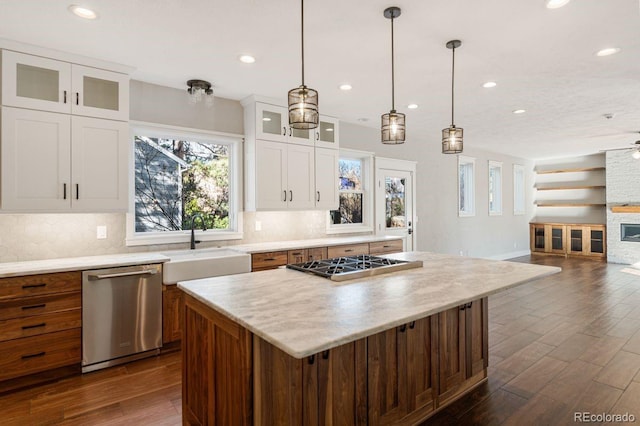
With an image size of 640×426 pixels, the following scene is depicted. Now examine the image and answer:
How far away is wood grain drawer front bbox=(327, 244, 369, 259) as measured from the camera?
4336mm

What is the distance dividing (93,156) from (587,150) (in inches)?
382

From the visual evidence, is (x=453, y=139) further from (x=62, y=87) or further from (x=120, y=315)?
(x=62, y=87)

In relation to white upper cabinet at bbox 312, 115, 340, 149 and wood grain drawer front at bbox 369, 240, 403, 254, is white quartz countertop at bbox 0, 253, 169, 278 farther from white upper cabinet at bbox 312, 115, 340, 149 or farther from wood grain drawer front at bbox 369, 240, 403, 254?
wood grain drawer front at bbox 369, 240, 403, 254

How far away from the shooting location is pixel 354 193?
562 cm

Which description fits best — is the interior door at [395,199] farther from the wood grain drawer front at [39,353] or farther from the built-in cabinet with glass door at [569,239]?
the built-in cabinet with glass door at [569,239]

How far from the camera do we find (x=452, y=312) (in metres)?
2.31

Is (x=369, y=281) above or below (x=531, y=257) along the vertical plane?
above

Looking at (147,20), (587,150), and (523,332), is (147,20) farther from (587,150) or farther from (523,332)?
(587,150)

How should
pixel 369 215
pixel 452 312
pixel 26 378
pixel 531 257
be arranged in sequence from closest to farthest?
pixel 452 312, pixel 26 378, pixel 369 215, pixel 531 257

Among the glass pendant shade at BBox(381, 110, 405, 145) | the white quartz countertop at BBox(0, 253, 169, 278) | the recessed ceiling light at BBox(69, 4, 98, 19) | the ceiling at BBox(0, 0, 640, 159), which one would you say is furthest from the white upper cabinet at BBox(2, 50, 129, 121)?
the glass pendant shade at BBox(381, 110, 405, 145)

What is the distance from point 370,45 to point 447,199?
15.6 ft

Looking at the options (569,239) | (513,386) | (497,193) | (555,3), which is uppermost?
(555,3)

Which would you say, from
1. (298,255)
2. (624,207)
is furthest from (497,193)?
(298,255)

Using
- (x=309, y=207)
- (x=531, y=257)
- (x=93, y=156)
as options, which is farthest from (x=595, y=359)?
(x=531, y=257)
